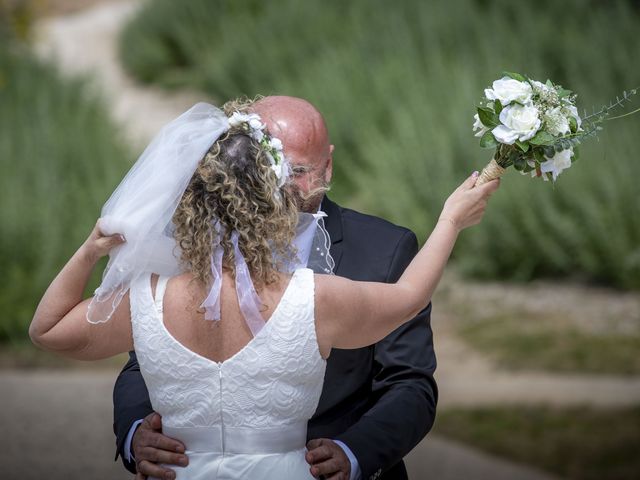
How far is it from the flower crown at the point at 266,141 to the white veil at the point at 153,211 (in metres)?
0.03

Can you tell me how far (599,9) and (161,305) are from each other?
11827mm

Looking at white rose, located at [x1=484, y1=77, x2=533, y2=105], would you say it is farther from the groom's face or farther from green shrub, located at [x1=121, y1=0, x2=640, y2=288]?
green shrub, located at [x1=121, y1=0, x2=640, y2=288]

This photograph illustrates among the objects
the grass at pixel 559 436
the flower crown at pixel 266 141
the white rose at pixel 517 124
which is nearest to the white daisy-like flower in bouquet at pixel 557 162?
the white rose at pixel 517 124

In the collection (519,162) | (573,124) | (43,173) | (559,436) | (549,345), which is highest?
(43,173)

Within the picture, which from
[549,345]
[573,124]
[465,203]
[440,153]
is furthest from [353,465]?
[440,153]

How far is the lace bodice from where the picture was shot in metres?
2.49

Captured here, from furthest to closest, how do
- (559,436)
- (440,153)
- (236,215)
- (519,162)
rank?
(440,153) → (559,436) → (519,162) → (236,215)

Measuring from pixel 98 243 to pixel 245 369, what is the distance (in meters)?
0.48

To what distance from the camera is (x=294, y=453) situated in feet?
8.63

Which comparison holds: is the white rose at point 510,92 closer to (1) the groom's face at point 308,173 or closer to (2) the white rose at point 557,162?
(2) the white rose at point 557,162

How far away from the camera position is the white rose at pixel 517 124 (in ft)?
8.70

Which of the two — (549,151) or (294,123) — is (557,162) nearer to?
(549,151)

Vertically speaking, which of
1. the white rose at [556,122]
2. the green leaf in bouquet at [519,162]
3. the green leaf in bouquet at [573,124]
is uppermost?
the green leaf in bouquet at [573,124]

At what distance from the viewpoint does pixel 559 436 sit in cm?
614
